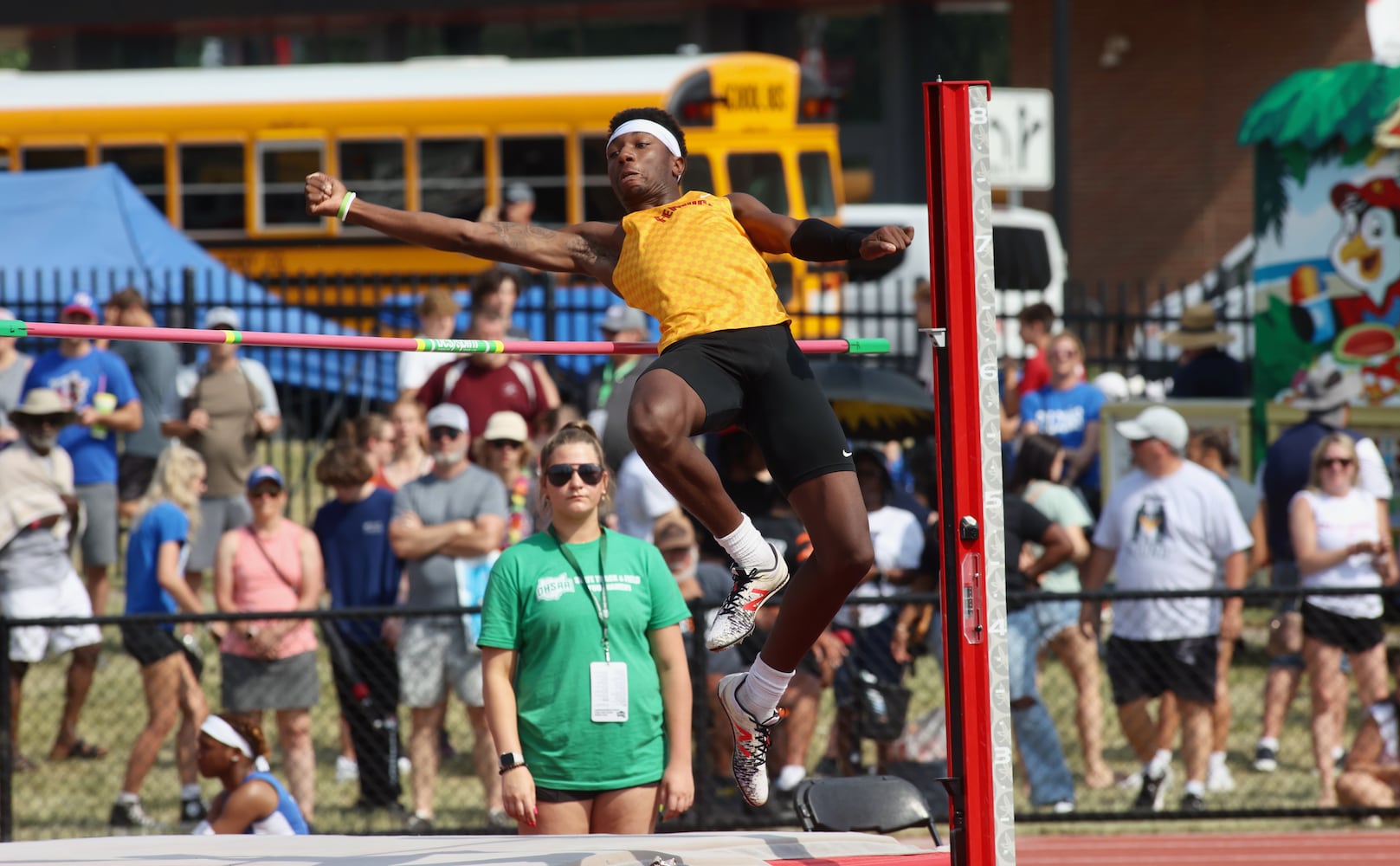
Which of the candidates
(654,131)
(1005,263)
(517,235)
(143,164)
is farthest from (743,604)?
(1005,263)

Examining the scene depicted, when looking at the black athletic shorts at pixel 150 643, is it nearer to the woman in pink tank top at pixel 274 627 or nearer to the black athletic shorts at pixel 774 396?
the woman in pink tank top at pixel 274 627

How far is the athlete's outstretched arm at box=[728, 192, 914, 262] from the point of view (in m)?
4.59

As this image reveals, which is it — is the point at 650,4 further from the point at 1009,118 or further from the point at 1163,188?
the point at 1009,118

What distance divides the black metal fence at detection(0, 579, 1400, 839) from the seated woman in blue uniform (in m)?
0.81

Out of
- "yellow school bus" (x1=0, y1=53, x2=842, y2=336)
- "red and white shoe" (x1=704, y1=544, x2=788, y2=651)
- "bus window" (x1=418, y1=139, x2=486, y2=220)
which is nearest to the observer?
"red and white shoe" (x1=704, y1=544, x2=788, y2=651)

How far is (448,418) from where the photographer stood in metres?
7.67

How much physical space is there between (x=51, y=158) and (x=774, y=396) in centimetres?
1279

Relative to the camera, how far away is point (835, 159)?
49.9 feet

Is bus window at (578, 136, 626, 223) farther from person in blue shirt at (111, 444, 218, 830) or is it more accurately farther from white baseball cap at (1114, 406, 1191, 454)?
white baseball cap at (1114, 406, 1191, 454)

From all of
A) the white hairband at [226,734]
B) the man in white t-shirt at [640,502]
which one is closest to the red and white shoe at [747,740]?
the white hairband at [226,734]

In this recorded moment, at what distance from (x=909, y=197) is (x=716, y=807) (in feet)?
58.9

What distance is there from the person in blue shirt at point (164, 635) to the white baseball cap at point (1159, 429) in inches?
170

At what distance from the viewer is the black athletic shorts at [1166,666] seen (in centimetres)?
776

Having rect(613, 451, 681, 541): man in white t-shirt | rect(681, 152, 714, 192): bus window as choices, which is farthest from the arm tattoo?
rect(681, 152, 714, 192): bus window
